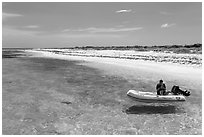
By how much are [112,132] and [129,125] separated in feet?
4.12

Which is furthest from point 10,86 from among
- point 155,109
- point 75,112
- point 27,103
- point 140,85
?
point 155,109

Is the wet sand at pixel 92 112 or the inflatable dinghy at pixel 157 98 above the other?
the inflatable dinghy at pixel 157 98

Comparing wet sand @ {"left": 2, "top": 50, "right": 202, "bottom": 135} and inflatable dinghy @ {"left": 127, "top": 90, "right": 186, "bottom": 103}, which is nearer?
wet sand @ {"left": 2, "top": 50, "right": 202, "bottom": 135}

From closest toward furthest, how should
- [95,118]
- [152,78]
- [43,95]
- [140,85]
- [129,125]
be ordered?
1. [129,125]
2. [95,118]
3. [43,95]
4. [140,85]
5. [152,78]

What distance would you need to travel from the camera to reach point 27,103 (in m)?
16.3

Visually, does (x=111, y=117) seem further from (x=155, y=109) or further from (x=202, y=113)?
(x=202, y=113)

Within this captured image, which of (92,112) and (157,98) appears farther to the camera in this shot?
(157,98)

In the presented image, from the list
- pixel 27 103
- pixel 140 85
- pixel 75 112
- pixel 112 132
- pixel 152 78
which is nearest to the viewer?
pixel 112 132

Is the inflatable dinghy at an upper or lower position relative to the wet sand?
upper

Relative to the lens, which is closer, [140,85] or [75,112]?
[75,112]

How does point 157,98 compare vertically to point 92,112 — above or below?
above

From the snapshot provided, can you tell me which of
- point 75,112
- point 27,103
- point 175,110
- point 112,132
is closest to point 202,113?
point 175,110

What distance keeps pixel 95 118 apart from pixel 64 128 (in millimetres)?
2095

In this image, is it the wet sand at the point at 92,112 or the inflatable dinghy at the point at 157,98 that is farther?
the inflatable dinghy at the point at 157,98
